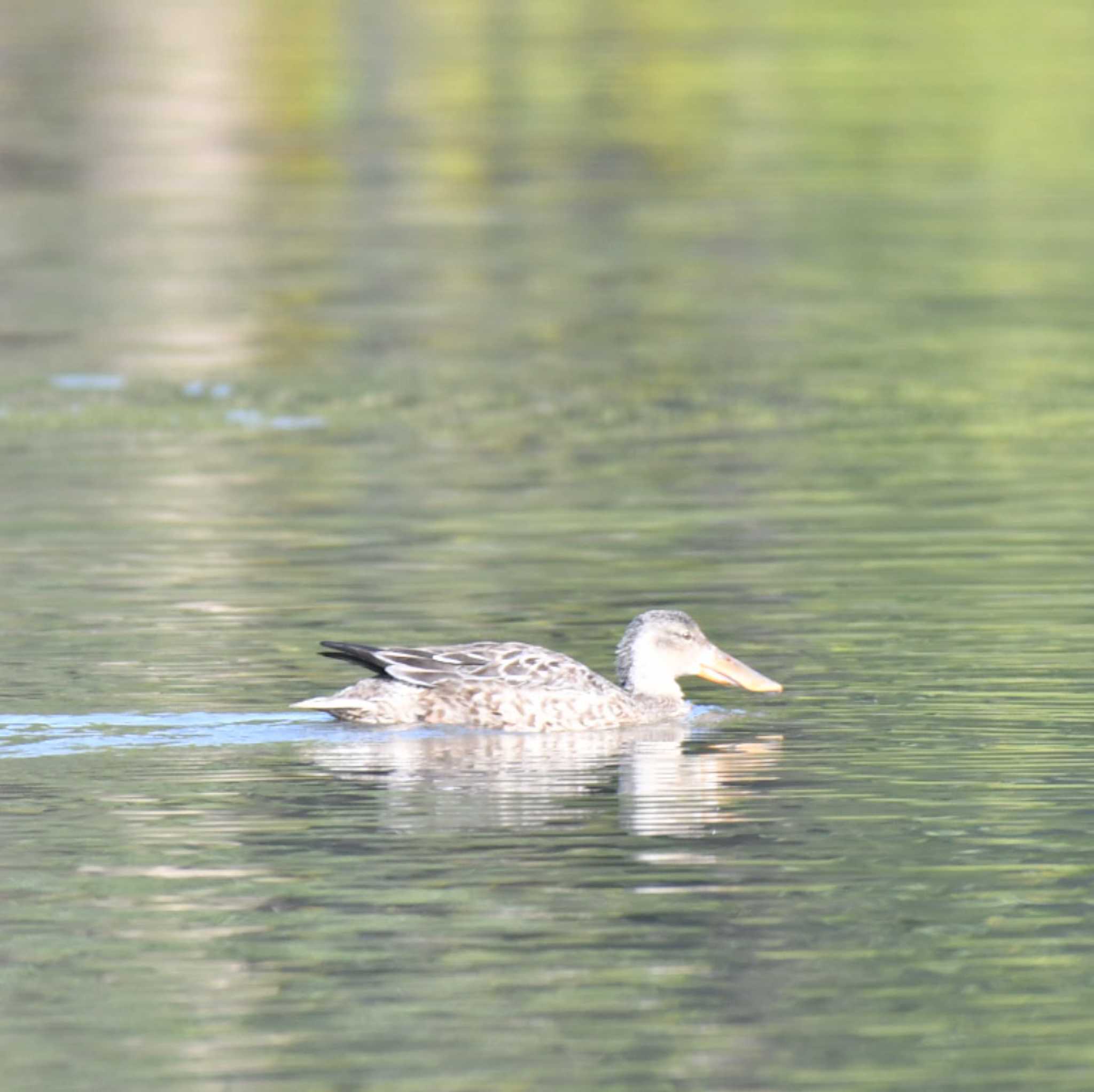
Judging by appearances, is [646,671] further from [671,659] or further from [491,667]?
[491,667]

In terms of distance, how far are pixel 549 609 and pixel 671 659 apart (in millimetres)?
2422

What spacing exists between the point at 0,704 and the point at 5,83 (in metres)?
47.0

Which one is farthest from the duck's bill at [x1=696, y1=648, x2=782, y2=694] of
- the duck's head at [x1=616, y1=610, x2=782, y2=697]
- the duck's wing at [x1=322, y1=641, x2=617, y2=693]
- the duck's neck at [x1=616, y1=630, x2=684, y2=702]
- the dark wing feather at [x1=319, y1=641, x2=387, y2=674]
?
the dark wing feather at [x1=319, y1=641, x2=387, y2=674]

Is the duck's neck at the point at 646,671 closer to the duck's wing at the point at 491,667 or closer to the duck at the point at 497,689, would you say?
the duck at the point at 497,689

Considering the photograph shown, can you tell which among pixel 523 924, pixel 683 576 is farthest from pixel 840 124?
pixel 523 924

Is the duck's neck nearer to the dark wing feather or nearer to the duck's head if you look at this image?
the duck's head

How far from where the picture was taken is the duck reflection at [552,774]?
10.9m

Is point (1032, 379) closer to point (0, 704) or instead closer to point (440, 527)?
point (440, 527)

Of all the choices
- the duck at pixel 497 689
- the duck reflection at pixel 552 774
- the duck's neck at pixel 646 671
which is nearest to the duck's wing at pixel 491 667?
the duck at pixel 497 689

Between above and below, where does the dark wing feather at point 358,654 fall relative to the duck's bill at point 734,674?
above

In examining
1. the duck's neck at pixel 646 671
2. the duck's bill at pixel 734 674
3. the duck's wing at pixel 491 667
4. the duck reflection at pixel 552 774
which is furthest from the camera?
the duck's neck at pixel 646 671

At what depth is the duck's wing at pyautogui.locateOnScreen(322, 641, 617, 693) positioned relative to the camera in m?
12.8

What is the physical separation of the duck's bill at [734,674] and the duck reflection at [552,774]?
27 centimetres

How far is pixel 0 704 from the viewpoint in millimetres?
12953
